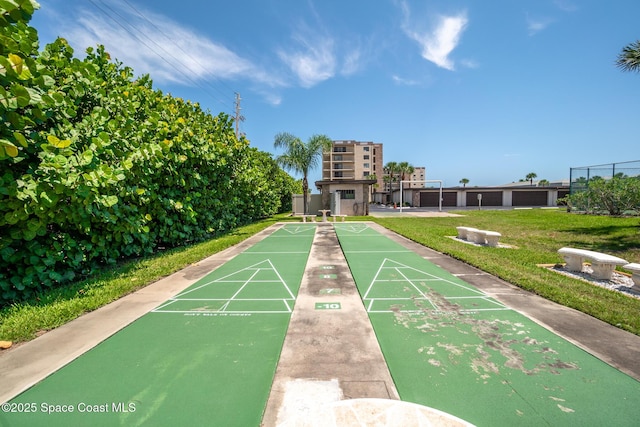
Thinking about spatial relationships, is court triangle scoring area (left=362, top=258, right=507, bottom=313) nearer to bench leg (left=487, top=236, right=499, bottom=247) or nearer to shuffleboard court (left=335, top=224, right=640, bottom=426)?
shuffleboard court (left=335, top=224, right=640, bottom=426)

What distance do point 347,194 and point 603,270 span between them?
23336 millimetres

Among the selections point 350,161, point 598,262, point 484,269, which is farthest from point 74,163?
point 350,161

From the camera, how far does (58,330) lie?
4.20 m

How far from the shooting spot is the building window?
96.8ft

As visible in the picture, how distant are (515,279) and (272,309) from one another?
5.73m

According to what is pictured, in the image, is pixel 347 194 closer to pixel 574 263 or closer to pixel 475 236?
pixel 475 236

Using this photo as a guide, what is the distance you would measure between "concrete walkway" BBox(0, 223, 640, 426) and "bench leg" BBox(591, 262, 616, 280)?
2762 mm

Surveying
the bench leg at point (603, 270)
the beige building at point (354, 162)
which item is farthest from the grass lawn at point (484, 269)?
the beige building at point (354, 162)

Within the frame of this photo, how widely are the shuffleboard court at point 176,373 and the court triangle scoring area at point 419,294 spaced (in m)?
1.88

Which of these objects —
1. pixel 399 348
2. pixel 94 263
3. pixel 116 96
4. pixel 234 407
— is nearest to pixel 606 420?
pixel 399 348

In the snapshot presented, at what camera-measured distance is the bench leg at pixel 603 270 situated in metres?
6.91

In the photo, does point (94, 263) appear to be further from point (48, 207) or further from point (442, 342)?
point (442, 342)

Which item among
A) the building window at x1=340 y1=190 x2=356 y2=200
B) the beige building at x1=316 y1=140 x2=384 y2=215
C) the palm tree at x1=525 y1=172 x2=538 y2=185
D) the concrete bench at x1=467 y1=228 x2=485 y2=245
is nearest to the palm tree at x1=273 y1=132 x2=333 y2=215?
the building window at x1=340 y1=190 x2=356 y2=200

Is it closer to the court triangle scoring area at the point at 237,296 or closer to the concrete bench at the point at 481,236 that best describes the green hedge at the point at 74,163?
the court triangle scoring area at the point at 237,296
